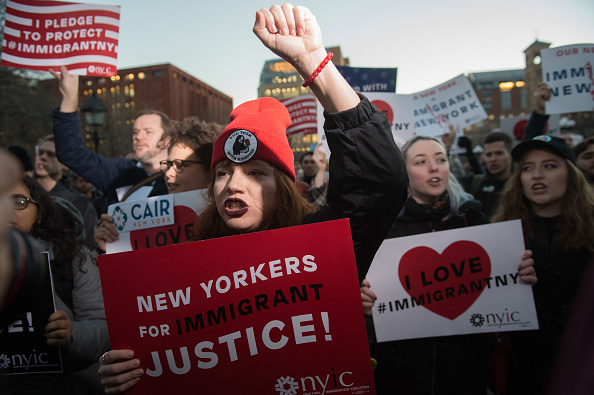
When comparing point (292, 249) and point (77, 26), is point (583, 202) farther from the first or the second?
point (77, 26)

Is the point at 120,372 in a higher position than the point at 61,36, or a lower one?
lower

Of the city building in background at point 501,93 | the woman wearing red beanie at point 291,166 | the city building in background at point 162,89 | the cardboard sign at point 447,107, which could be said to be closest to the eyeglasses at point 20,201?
the woman wearing red beanie at point 291,166

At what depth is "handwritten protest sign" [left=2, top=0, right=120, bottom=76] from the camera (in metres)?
3.75

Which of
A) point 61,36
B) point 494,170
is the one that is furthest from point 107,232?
point 494,170

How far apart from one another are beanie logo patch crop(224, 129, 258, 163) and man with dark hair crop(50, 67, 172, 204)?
1.82 m

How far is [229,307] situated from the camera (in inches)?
53.9

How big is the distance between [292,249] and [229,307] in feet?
0.99

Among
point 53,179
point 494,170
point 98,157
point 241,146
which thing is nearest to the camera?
point 241,146

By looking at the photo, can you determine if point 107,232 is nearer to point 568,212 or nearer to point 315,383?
point 315,383

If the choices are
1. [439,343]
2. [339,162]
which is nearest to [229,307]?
[339,162]

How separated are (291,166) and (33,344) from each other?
151 centimetres

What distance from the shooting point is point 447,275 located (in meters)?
2.36

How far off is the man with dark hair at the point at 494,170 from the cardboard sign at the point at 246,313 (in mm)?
4059

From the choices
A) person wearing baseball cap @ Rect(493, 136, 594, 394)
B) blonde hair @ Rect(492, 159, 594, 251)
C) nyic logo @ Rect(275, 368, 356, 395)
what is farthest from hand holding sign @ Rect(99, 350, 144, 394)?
blonde hair @ Rect(492, 159, 594, 251)
